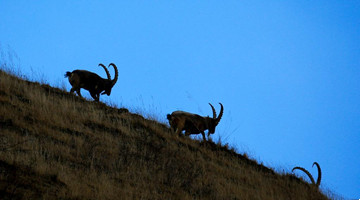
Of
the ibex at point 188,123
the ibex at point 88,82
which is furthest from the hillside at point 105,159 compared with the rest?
the ibex at point 88,82

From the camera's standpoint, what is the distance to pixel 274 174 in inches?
472

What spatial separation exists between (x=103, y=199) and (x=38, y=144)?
2266mm

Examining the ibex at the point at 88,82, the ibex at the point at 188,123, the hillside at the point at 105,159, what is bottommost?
the hillside at the point at 105,159

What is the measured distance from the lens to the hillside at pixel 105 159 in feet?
19.6

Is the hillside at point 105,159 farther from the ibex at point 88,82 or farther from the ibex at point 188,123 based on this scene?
the ibex at point 88,82

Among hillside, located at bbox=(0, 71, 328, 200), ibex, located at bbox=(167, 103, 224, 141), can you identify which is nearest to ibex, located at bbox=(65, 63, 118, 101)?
hillside, located at bbox=(0, 71, 328, 200)

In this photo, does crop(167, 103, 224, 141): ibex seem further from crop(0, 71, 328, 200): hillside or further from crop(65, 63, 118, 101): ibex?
crop(65, 63, 118, 101): ibex

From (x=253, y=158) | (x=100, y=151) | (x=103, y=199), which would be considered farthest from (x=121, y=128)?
(x=103, y=199)

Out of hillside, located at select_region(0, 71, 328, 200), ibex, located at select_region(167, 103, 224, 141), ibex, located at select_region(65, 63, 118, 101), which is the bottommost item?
hillside, located at select_region(0, 71, 328, 200)

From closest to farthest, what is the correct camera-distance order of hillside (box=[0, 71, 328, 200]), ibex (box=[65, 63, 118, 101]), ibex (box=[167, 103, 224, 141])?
hillside (box=[0, 71, 328, 200]) → ibex (box=[167, 103, 224, 141]) → ibex (box=[65, 63, 118, 101])

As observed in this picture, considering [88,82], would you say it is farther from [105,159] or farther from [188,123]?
[105,159]

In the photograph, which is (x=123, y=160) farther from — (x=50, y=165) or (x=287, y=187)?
(x=287, y=187)

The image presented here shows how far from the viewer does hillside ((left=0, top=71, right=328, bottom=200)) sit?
5965 mm

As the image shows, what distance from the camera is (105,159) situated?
7777 millimetres
